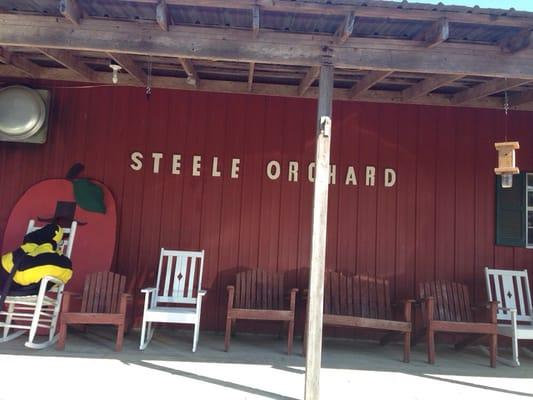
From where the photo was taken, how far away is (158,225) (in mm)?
5656

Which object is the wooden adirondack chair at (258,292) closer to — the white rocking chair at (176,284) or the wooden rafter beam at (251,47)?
the white rocking chair at (176,284)

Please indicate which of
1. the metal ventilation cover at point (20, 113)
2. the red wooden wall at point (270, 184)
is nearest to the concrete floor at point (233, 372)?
the red wooden wall at point (270, 184)

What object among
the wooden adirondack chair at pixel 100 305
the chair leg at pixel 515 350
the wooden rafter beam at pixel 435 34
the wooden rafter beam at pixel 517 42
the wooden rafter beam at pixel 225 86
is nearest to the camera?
the wooden rafter beam at pixel 435 34

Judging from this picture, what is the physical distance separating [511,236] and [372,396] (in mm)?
3024

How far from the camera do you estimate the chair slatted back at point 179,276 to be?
522 centimetres

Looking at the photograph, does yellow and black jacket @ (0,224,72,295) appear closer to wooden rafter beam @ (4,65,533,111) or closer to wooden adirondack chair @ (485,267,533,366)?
wooden rafter beam @ (4,65,533,111)

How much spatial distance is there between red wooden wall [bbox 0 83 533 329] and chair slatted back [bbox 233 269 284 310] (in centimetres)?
29

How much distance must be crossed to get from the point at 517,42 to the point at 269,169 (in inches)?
115

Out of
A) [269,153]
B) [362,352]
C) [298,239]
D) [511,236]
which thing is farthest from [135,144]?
[511,236]

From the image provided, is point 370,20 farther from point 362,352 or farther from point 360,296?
point 362,352

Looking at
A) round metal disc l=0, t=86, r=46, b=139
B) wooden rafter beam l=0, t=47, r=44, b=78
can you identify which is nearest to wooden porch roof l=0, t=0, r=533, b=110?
wooden rafter beam l=0, t=47, r=44, b=78

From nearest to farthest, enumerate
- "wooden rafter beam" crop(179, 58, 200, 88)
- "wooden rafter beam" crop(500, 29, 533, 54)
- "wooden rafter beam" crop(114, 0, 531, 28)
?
"wooden rafter beam" crop(114, 0, 531, 28)
"wooden rafter beam" crop(500, 29, 533, 54)
"wooden rafter beam" crop(179, 58, 200, 88)

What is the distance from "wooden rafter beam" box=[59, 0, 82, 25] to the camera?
3.33 m

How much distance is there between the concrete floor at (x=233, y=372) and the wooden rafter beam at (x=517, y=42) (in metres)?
2.71
